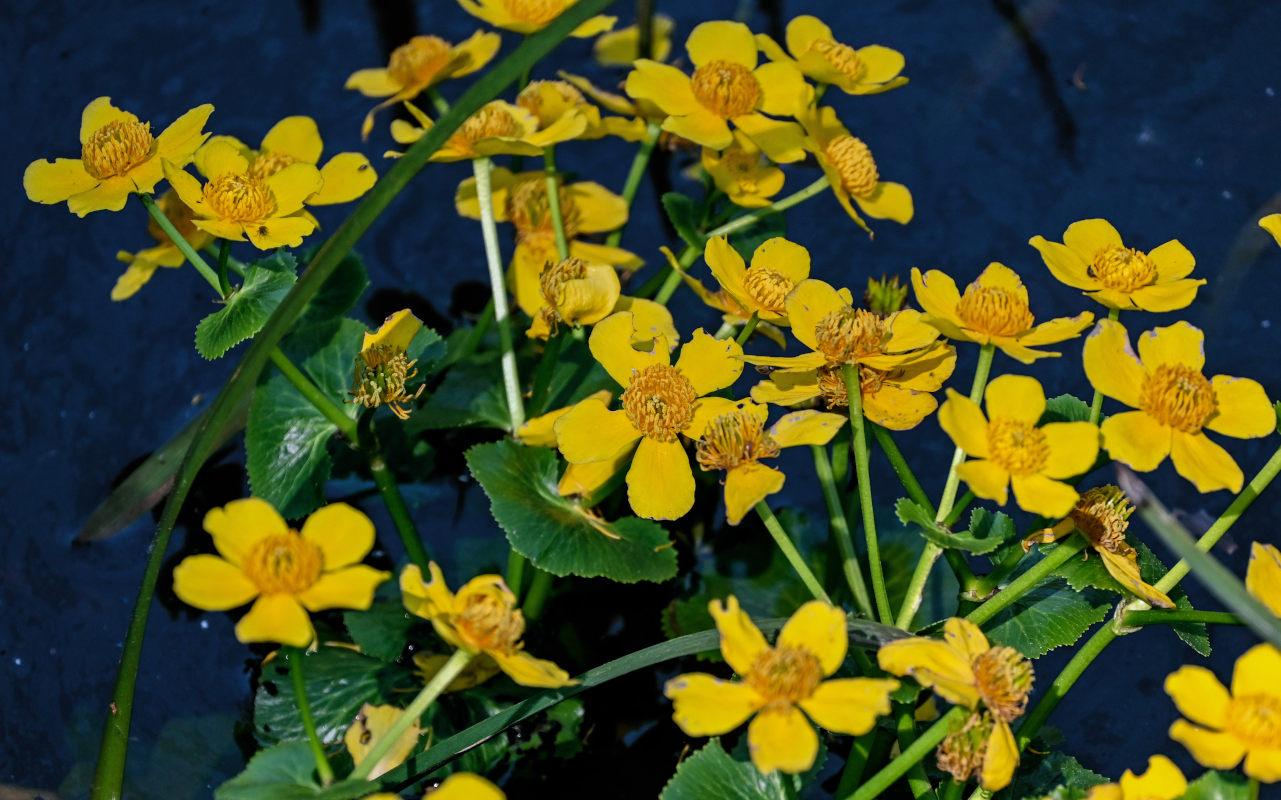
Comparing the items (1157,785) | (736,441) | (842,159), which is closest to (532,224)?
(842,159)

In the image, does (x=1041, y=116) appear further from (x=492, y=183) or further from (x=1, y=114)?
(x=1, y=114)

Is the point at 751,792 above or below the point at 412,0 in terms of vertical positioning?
below

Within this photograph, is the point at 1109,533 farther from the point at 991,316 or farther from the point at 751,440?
the point at 751,440

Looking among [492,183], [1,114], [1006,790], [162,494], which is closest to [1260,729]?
[1006,790]

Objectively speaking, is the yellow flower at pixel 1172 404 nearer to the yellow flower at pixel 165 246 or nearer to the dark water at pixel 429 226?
the dark water at pixel 429 226

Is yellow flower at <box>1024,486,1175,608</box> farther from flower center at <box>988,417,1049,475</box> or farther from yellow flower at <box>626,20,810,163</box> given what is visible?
yellow flower at <box>626,20,810,163</box>
